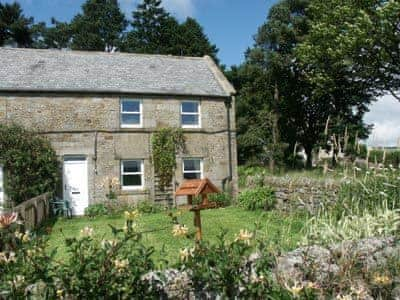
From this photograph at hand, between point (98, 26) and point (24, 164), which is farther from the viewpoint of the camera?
point (98, 26)

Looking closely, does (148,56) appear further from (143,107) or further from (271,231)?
(271,231)

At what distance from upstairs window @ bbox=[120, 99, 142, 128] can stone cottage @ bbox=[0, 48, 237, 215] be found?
0.15 ft

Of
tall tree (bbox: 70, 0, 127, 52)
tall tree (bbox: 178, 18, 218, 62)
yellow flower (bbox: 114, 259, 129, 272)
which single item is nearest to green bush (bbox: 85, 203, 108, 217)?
yellow flower (bbox: 114, 259, 129, 272)

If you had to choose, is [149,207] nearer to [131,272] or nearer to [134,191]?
[134,191]

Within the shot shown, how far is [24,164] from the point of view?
17.3 meters

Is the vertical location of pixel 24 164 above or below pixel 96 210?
above

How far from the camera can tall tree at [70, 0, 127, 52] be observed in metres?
48.6

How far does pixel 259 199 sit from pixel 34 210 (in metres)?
7.10

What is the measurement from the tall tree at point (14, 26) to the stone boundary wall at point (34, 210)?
34.4 metres

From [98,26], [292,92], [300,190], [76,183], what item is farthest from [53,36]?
[300,190]

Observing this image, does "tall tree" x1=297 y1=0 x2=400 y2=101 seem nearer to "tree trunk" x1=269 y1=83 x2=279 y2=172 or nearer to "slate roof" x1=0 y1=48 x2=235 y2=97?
"tree trunk" x1=269 y1=83 x2=279 y2=172

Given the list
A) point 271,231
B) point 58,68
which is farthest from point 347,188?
point 58,68

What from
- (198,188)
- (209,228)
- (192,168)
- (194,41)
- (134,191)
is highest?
(194,41)

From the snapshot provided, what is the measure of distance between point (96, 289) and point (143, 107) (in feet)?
55.4
